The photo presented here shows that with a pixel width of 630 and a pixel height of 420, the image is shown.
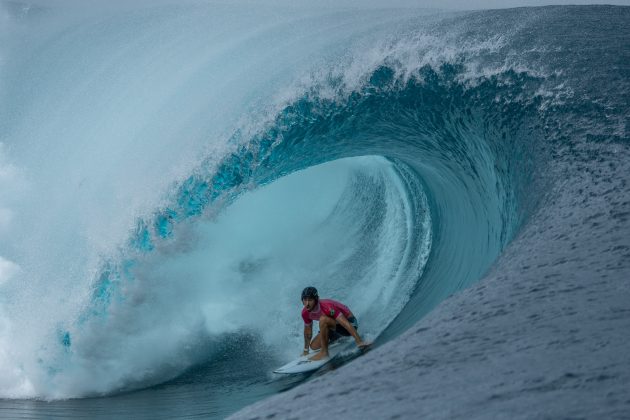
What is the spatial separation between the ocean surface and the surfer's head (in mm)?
882

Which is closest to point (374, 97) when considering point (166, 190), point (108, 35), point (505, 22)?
point (505, 22)

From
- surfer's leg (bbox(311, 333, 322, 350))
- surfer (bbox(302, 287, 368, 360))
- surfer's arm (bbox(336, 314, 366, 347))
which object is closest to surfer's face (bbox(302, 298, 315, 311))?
surfer (bbox(302, 287, 368, 360))

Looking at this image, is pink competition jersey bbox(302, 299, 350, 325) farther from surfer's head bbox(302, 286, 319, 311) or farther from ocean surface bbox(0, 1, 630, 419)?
ocean surface bbox(0, 1, 630, 419)

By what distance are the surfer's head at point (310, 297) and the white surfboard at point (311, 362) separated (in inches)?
19.0

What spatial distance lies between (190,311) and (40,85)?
8.26 m

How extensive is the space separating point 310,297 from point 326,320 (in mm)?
296

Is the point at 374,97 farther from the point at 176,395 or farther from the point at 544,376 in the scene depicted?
the point at 544,376

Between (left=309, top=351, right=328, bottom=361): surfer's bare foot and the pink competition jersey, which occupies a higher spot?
the pink competition jersey

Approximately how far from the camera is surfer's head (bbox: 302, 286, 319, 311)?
6.15 meters

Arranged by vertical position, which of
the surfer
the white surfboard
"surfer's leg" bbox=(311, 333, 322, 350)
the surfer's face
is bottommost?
the white surfboard

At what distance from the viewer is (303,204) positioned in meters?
12.4

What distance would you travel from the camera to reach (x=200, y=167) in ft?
25.1

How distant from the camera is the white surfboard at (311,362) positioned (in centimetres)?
614

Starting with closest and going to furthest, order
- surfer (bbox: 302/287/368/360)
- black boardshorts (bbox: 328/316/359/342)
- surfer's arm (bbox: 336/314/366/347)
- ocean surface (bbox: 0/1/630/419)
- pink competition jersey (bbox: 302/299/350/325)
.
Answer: ocean surface (bbox: 0/1/630/419), surfer's arm (bbox: 336/314/366/347), surfer (bbox: 302/287/368/360), pink competition jersey (bbox: 302/299/350/325), black boardshorts (bbox: 328/316/359/342)
